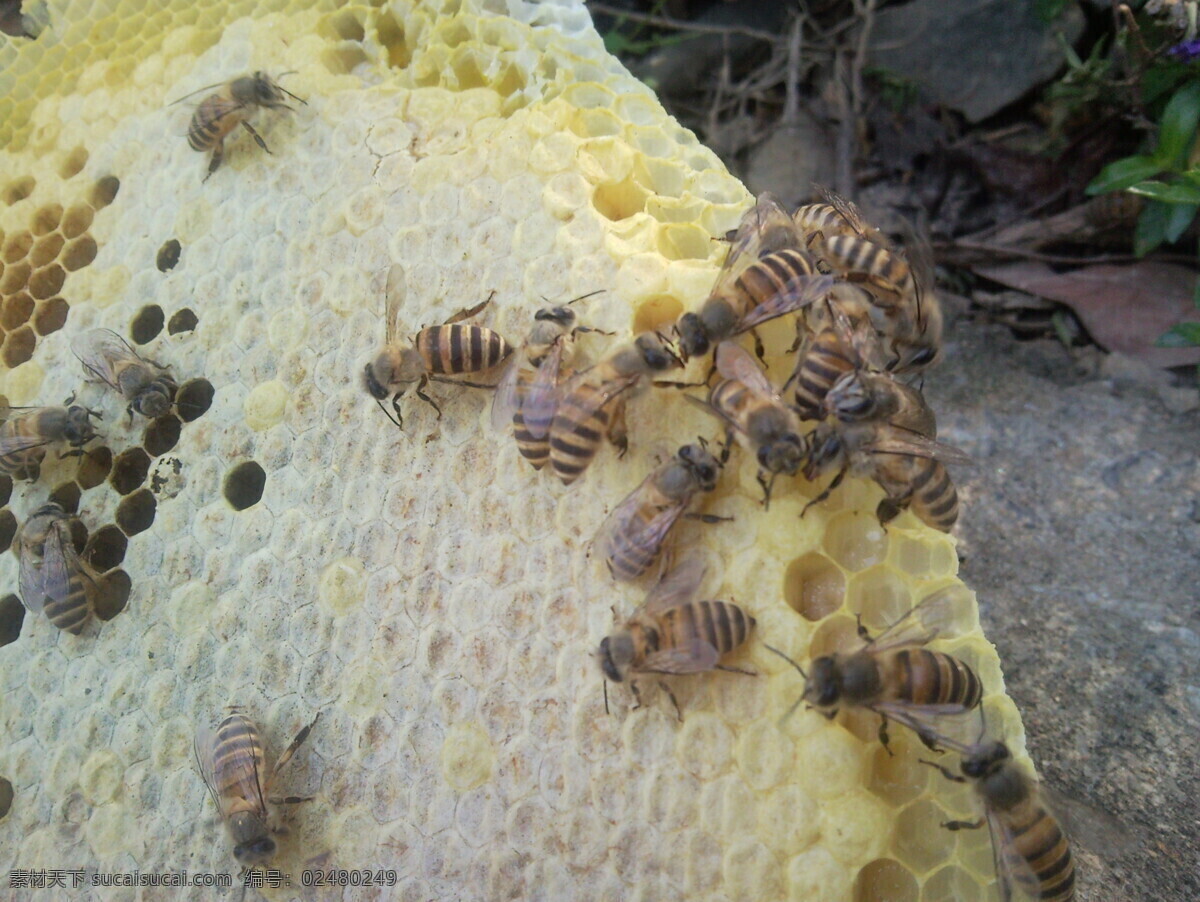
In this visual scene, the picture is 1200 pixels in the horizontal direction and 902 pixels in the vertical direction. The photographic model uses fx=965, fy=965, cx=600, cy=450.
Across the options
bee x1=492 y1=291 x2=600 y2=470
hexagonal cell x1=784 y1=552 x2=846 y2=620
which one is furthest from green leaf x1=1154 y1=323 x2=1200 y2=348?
bee x1=492 y1=291 x2=600 y2=470

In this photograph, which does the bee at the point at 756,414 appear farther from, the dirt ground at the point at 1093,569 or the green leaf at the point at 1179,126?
the green leaf at the point at 1179,126

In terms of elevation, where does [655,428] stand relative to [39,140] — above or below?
below

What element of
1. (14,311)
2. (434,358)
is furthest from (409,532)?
(14,311)

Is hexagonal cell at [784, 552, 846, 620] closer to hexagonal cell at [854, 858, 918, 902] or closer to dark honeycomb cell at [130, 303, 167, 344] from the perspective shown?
hexagonal cell at [854, 858, 918, 902]

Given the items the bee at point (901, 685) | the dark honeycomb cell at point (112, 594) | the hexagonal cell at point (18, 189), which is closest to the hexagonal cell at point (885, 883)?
the bee at point (901, 685)

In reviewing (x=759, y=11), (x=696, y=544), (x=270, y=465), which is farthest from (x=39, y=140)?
(x=759, y=11)

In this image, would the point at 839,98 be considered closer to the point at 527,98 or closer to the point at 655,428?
the point at 527,98

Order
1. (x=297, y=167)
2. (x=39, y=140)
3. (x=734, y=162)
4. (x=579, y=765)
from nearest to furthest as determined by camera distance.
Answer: (x=579, y=765), (x=297, y=167), (x=39, y=140), (x=734, y=162)
